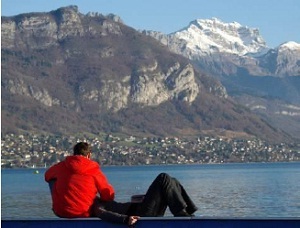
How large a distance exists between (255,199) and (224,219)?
213 feet

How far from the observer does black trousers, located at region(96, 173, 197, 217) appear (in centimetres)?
1298

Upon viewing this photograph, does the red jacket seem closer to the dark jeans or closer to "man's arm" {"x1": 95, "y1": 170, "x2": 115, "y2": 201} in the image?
"man's arm" {"x1": 95, "y1": 170, "x2": 115, "y2": 201}

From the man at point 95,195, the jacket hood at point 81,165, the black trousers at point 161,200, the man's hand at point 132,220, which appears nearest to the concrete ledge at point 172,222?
the man's hand at point 132,220

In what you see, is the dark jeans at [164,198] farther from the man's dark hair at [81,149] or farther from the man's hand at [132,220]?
the man's dark hair at [81,149]

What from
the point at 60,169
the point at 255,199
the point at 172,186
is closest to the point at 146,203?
the point at 172,186

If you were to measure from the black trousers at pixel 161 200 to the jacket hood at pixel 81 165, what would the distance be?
0.51m

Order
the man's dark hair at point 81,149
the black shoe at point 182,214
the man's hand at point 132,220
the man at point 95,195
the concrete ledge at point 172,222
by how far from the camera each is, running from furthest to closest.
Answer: the man's dark hair at point 81,149, the man at point 95,195, the black shoe at point 182,214, the man's hand at point 132,220, the concrete ledge at point 172,222

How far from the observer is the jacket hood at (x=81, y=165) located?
43.2ft

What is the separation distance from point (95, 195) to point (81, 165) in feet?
1.50

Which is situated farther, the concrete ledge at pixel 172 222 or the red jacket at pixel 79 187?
the red jacket at pixel 79 187

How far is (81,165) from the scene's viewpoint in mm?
13180

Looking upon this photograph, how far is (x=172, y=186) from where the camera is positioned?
13016mm

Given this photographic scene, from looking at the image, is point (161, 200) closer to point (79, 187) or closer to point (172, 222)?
point (172, 222)

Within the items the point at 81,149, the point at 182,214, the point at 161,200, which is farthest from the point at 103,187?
the point at 182,214
